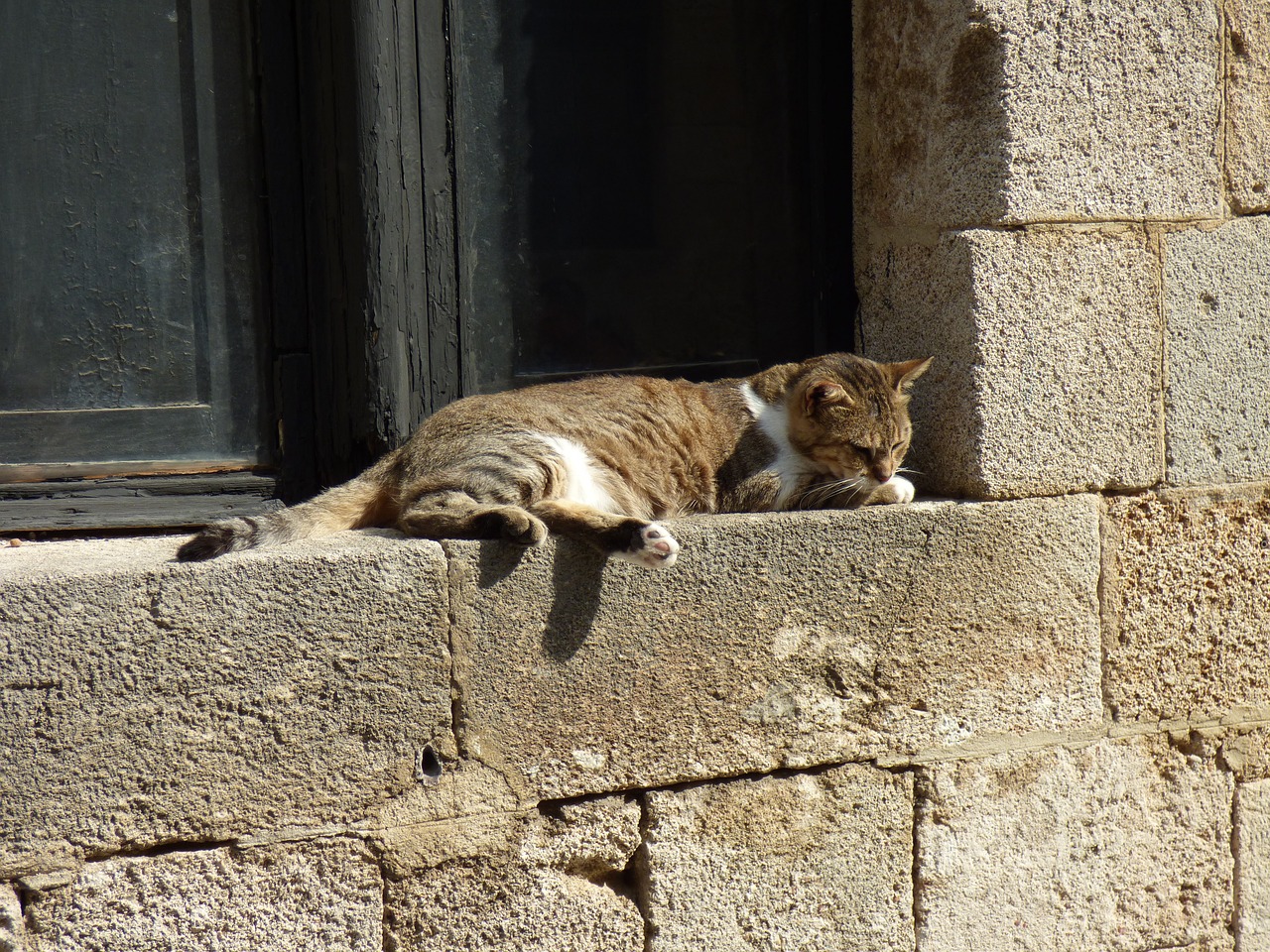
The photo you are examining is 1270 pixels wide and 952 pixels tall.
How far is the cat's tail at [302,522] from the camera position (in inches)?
86.1

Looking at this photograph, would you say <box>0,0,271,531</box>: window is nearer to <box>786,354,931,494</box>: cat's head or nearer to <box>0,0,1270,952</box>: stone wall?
<box>0,0,1270,952</box>: stone wall

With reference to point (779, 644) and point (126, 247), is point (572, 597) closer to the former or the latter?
point (779, 644)

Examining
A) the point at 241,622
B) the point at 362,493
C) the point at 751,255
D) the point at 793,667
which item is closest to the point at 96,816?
the point at 241,622

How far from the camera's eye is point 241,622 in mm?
2139

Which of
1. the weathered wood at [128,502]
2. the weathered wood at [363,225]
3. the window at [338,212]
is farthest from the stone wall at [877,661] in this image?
the weathered wood at [363,225]

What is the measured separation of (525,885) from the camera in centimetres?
240

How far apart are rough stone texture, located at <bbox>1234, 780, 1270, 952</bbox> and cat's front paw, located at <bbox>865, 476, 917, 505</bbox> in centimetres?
120

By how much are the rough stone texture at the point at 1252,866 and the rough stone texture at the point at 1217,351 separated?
2.79 feet

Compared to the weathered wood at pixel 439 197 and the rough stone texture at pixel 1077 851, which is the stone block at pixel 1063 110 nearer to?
the weathered wood at pixel 439 197

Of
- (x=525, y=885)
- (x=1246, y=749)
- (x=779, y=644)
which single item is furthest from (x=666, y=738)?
(x=1246, y=749)

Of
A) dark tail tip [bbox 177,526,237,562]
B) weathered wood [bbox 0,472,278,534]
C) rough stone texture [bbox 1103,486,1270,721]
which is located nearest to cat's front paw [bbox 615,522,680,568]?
dark tail tip [bbox 177,526,237,562]

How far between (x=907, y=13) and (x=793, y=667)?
5.39 feet

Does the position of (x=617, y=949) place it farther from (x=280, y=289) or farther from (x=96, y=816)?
(x=280, y=289)

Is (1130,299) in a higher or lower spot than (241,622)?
higher
